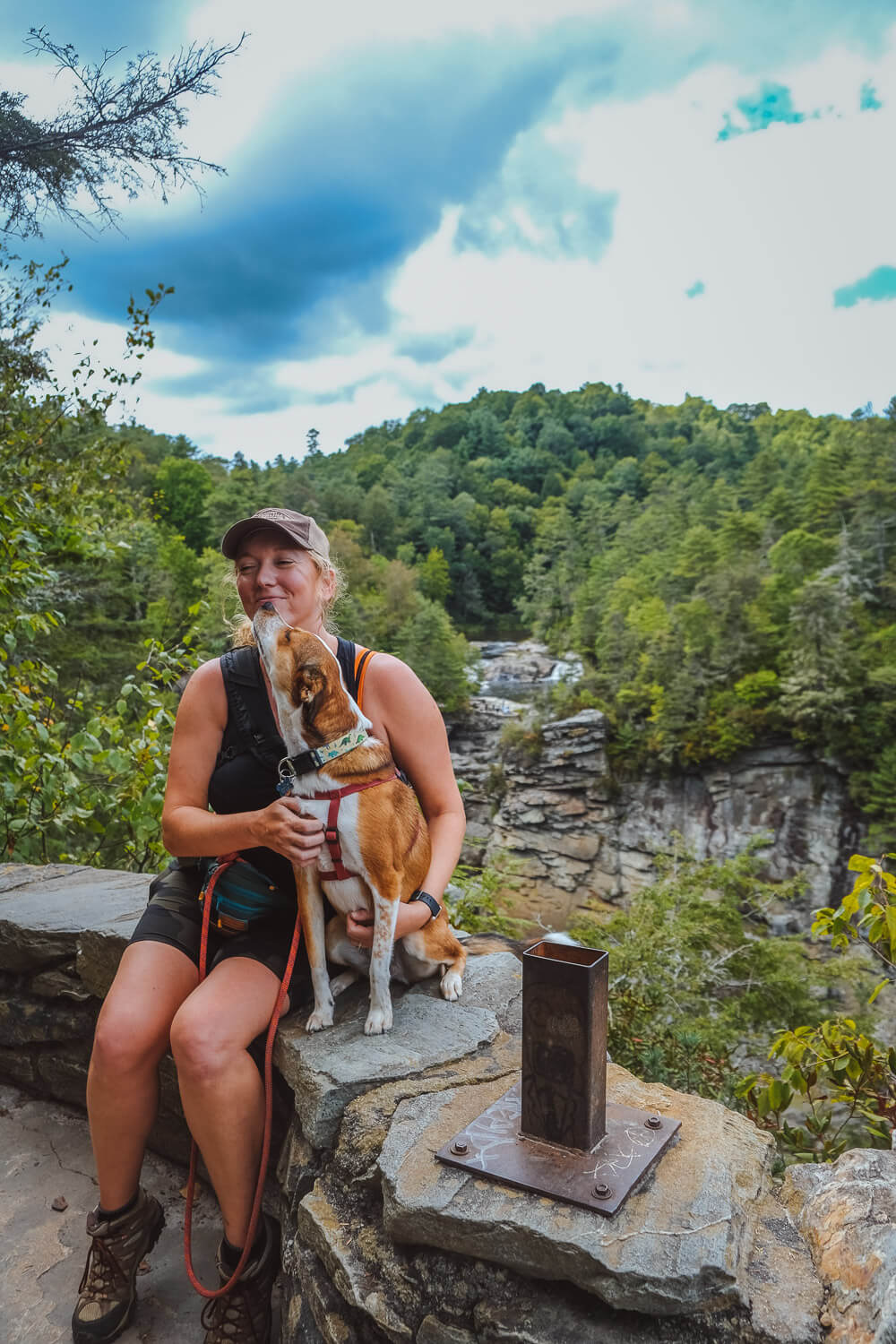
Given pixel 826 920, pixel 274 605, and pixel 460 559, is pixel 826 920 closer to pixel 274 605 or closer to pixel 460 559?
pixel 274 605

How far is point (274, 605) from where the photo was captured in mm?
1968

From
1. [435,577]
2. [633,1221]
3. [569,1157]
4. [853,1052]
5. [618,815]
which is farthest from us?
[435,577]

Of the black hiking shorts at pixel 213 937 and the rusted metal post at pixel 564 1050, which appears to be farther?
the black hiking shorts at pixel 213 937

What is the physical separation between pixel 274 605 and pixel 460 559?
47.4m

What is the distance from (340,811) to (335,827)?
0.13 ft

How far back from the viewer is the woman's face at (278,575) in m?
2.13

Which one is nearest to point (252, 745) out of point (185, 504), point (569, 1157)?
point (569, 1157)

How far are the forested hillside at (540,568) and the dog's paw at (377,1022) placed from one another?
51.3 inches

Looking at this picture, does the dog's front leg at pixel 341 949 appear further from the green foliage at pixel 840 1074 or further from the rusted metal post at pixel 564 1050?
the green foliage at pixel 840 1074

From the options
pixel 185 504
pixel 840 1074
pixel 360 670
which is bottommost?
pixel 840 1074

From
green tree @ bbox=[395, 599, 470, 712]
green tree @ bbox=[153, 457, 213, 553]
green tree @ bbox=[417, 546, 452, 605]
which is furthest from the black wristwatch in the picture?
green tree @ bbox=[417, 546, 452, 605]

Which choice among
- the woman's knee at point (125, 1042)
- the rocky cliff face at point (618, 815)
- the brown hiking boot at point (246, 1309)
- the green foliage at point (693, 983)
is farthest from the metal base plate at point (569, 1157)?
the rocky cliff face at point (618, 815)

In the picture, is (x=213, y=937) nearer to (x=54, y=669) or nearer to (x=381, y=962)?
(x=381, y=962)

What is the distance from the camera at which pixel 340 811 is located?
6.23 ft
